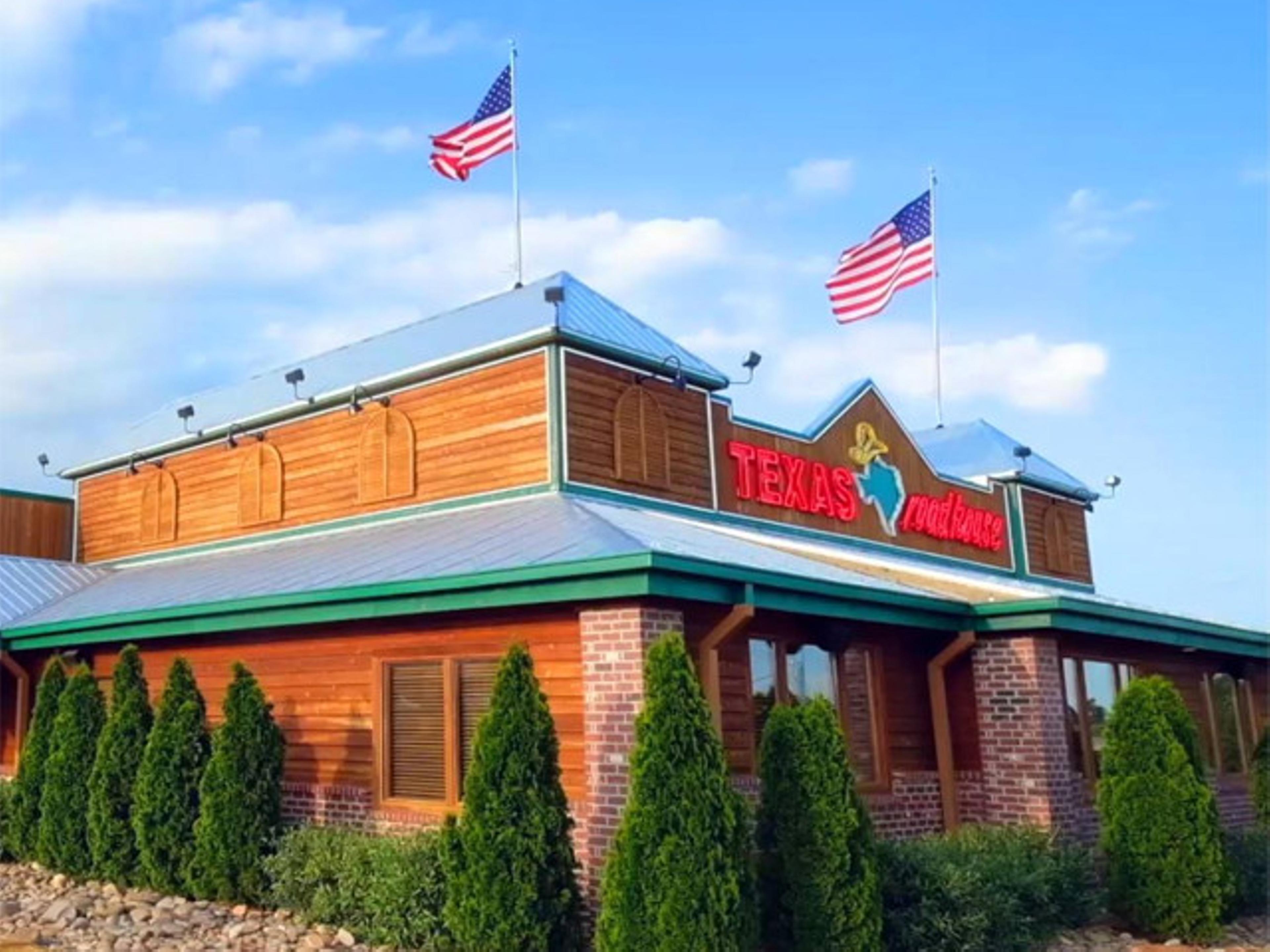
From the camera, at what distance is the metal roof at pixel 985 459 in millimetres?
23031

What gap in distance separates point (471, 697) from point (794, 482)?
783 cm

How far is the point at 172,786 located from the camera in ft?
37.3

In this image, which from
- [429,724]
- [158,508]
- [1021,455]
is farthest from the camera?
[1021,455]

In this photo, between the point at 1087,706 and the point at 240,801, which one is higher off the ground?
the point at 1087,706

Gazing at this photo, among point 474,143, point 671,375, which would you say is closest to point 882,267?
point 671,375

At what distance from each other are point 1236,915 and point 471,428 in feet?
30.9

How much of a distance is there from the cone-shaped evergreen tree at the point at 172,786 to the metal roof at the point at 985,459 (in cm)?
1445

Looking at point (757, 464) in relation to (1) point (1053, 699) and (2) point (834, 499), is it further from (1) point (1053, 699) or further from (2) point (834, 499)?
(1) point (1053, 699)

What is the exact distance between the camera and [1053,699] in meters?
12.7

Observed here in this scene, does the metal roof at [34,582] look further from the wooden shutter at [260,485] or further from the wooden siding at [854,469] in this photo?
the wooden siding at [854,469]

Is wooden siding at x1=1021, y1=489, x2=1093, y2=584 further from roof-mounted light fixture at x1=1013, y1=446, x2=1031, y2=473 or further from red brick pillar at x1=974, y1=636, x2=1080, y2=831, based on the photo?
red brick pillar at x1=974, y1=636, x2=1080, y2=831

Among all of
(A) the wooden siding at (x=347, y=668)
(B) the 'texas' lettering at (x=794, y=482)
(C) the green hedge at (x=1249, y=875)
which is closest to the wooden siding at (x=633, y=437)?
(B) the 'texas' lettering at (x=794, y=482)

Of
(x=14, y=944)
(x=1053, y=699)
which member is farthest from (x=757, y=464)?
(x=14, y=944)

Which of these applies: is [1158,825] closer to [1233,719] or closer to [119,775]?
[1233,719]
